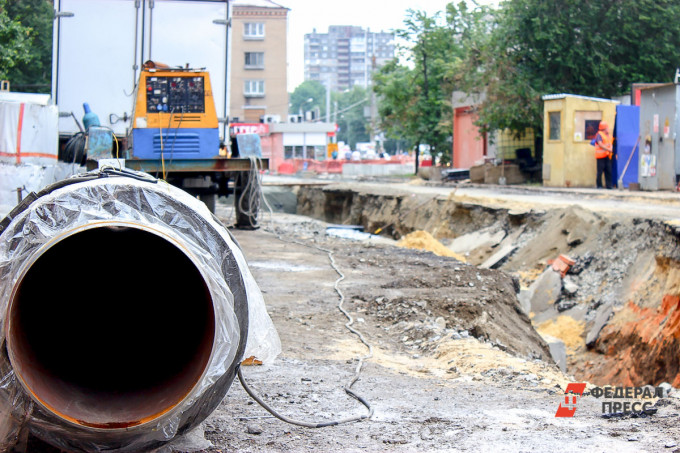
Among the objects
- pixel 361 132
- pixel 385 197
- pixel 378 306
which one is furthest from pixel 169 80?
pixel 361 132

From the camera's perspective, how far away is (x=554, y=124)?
21078mm

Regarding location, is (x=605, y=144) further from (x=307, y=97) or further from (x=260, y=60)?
(x=307, y=97)

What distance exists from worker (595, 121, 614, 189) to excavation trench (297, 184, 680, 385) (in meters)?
5.39

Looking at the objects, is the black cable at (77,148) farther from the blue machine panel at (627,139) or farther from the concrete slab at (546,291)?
the blue machine panel at (627,139)

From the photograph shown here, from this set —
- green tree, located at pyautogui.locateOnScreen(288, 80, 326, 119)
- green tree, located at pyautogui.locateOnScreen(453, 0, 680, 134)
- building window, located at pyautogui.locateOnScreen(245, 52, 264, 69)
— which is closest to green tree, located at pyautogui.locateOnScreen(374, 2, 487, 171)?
green tree, located at pyautogui.locateOnScreen(453, 0, 680, 134)

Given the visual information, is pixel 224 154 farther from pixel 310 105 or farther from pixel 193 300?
pixel 310 105

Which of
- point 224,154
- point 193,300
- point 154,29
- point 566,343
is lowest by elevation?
point 566,343

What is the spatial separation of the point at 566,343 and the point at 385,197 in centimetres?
1046

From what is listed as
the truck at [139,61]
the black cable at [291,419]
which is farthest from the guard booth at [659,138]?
the black cable at [291,419]

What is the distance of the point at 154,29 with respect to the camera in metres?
11.7

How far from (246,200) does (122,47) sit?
10.5 ft

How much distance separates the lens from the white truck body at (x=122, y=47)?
38.0ft

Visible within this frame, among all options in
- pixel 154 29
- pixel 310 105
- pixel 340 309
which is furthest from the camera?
pixel 310 105

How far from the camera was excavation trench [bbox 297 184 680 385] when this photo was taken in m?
8.02
